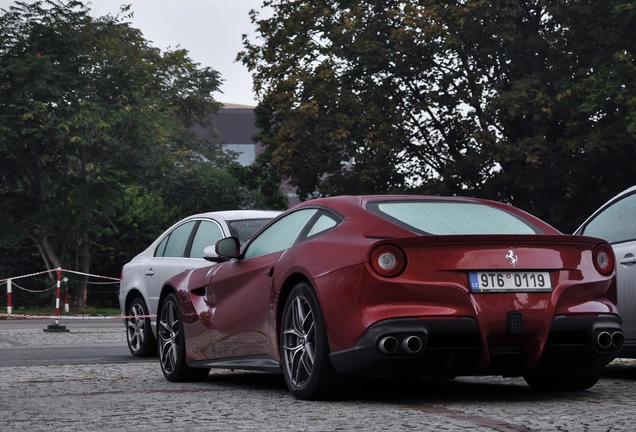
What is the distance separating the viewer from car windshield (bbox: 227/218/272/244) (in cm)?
1386

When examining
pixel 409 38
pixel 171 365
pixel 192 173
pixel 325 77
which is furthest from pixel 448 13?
pixel 171 365

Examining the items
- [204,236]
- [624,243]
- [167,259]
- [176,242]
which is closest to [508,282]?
[624,243]

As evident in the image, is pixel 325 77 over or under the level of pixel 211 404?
over

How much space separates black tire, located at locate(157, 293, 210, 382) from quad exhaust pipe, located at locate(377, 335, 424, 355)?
9.69ft

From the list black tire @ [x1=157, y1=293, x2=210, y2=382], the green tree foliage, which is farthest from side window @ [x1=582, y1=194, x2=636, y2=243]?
the green tree foliage

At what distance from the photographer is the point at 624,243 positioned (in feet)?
33.1

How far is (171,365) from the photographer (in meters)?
10.4

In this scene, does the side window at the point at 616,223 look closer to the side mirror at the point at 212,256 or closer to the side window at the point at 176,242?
the side mirror at the point at 212,256

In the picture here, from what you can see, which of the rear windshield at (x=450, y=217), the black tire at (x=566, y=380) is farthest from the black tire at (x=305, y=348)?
the black tire at (x=566, y=380)

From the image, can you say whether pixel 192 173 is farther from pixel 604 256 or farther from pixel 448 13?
pixel 604 256

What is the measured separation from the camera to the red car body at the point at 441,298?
7.59m

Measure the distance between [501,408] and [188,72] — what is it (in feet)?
185

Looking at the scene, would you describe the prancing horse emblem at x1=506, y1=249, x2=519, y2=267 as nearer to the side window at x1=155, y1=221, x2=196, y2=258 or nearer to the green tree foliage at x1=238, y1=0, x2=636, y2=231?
the side window at x1=155, y1=221, x2=196, y2=258

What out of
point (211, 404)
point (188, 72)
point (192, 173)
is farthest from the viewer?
point (188, 72)
